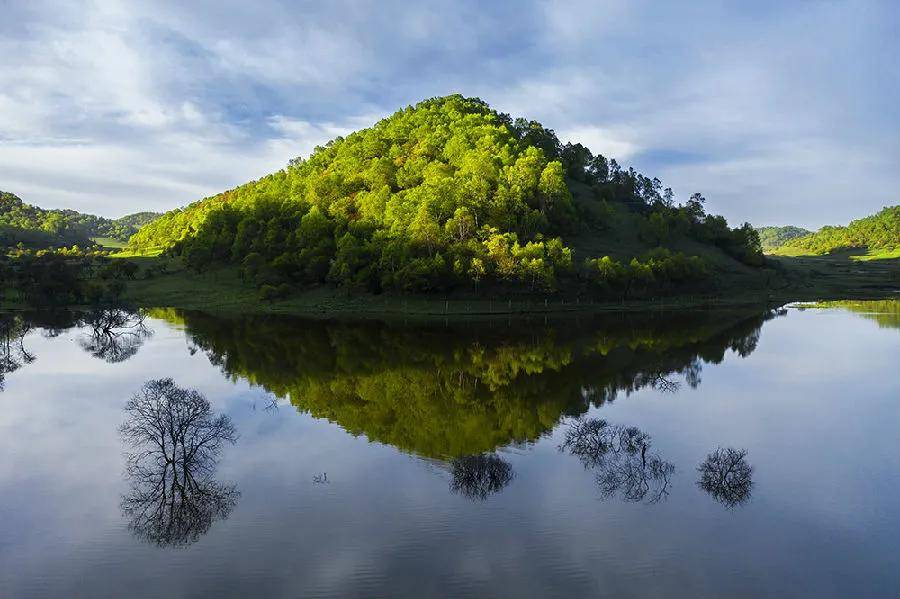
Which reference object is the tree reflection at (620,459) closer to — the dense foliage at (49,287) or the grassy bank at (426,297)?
the grassy bank at (426,297)

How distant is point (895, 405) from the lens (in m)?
39.1

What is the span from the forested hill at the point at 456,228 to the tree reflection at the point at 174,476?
68.0m

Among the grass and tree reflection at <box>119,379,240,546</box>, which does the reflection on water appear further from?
tree reflection at <box>119,379,240,546</box>

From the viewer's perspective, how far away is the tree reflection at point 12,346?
50219 mm

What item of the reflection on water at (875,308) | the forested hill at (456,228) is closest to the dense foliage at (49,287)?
the forested hill at (456,228)

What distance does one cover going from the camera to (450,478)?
1008 inches

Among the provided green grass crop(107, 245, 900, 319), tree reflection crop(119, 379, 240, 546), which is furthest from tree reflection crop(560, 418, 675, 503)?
green grass crop(107, 245, 900, 319)

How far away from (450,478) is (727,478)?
12884 millimetres

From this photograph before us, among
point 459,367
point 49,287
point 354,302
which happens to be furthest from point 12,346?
point 354,302

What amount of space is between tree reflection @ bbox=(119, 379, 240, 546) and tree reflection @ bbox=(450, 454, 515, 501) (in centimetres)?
985

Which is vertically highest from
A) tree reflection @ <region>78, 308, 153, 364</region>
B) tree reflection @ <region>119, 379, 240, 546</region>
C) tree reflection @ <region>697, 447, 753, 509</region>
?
Answer: tree reflection @ <region>78, 308, 153, 364</region>

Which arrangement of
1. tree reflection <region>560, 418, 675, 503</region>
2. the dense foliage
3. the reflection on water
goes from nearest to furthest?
tree reflection <region>560, 418, 675, 503</region> < the reflection on water < the dense foliage

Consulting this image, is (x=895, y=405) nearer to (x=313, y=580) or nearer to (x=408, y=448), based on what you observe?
(x=408, y=448)

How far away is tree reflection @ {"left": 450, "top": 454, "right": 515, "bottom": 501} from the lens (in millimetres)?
24250
